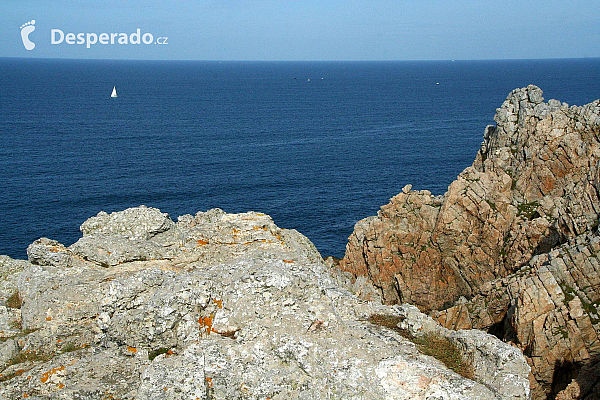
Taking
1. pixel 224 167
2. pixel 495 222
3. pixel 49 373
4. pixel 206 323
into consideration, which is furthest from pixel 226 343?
pixel 224 167

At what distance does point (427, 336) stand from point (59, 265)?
1503cm

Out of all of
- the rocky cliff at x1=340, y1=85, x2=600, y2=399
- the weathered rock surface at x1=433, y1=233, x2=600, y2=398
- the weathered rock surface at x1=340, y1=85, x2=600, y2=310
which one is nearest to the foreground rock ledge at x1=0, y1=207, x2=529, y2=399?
the weathered rock surface at x1=433, y1=233, x2=600, y2=398

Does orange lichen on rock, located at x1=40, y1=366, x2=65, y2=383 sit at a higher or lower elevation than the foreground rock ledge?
lower

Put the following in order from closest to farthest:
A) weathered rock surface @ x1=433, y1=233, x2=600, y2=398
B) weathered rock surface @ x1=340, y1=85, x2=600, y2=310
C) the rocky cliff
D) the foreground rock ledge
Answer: the foreground rock ledge, weathered rock surface @ x1=433, y1=233, x2=600, y2=398, the rocky cliff, weathered rock surface @ x1=340, y1=85, x2=600, y2=310

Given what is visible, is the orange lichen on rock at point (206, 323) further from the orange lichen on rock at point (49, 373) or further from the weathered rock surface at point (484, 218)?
the weathered rock surface at point (484, 218)

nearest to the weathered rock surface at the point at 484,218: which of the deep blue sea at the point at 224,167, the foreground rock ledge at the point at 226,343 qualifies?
the deep blue sea at the point at 224,167

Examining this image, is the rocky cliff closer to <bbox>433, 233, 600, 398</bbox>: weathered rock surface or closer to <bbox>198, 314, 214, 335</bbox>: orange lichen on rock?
<bbox>433, 233, 600, 398</bbox>: weathered rock surface

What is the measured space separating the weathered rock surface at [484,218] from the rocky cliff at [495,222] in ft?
0.33

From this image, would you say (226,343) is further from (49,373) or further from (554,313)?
(554,313)

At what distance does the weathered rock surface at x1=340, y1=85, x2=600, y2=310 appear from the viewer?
2098 inches

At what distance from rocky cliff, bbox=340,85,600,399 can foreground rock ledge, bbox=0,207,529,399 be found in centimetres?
2740

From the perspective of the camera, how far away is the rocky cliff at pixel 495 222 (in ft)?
147

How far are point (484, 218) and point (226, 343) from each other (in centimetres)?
4460

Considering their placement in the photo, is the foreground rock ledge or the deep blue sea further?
the deep blue sea
